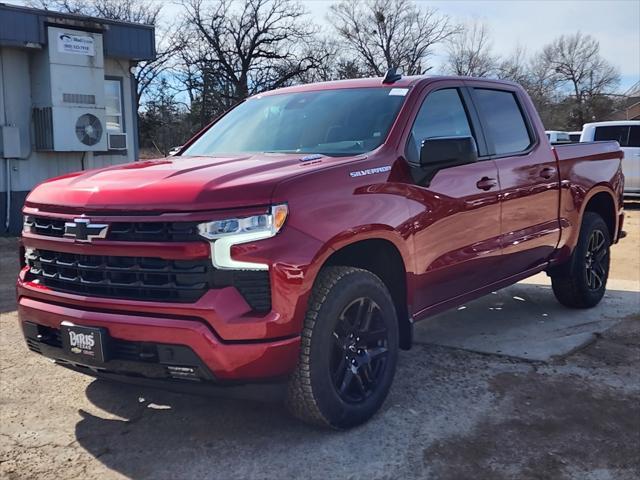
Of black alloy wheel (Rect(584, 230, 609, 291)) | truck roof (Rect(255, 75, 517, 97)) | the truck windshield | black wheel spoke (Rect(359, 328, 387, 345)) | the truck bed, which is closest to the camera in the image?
black wheel spoke (Rect(359, 328, 387, 345))

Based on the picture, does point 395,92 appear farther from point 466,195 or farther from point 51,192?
point 51,192

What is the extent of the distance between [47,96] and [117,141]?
5.63ft

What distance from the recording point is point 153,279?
10.5 ft

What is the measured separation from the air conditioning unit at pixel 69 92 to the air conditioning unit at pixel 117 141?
572 mm

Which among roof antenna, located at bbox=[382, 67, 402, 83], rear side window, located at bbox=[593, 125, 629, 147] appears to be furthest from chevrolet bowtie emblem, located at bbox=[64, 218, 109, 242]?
rear side window, located at bbox=[593, 125, 629, 147]

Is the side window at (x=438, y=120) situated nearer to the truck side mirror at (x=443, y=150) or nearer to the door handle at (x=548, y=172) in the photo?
the truck side mirror at (x=443, y=150)

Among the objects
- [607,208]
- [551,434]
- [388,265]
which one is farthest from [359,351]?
[607,208]

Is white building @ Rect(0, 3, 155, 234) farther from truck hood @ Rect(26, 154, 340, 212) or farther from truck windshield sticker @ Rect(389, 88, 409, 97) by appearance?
truck windshield sticker @ Rect(389, 88, 409, 97)

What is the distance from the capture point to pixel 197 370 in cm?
312

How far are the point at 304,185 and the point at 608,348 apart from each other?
10.2 feet

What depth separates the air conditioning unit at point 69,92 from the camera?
11609mm

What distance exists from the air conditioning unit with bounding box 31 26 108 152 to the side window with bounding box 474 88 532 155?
869 centimetres

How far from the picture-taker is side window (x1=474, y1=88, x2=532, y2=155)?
501cm

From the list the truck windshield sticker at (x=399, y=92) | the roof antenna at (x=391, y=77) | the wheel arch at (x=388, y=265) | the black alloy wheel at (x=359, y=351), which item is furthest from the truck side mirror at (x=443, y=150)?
the black alloy wheel at (x=359, y=351)
